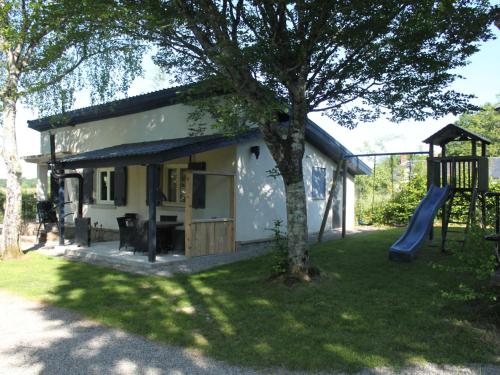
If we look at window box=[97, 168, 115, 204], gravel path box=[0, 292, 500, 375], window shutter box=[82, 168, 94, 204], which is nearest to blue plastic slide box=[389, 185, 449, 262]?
gravel path box=[0, 292, 500, 375]

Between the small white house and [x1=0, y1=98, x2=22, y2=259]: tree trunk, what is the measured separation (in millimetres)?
1564

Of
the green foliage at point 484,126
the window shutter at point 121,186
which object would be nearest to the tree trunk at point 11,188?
the window shutter at point 121,186

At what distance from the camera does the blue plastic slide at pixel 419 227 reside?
8.80 metres

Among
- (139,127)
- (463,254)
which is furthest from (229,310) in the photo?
(139,127)

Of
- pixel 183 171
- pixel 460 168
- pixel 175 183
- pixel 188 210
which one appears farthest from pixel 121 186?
pixel 460 168

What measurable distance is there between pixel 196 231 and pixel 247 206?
6.49 feet

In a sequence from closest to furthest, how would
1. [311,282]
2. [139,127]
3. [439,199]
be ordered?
[311,282], [439,199], [139,127]

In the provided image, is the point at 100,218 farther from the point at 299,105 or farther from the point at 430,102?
the point at 430,102

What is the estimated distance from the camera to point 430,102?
7898mm

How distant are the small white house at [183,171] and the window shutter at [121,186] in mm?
31

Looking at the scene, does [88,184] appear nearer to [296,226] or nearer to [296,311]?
[296,226]

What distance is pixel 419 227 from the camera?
9711 mm

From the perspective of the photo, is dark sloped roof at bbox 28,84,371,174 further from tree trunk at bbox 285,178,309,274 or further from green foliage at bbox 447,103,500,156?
green foliage at bbox 447,103,500,156

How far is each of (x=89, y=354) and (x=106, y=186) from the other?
37.1 ft
